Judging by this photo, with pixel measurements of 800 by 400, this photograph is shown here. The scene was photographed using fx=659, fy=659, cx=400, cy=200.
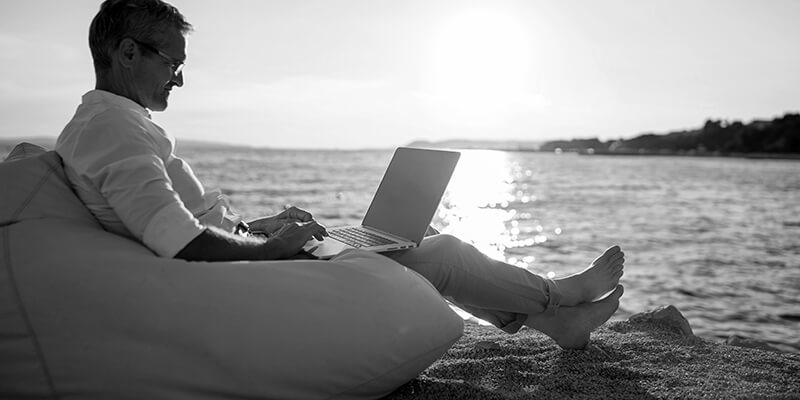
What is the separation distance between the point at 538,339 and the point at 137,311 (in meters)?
2.13

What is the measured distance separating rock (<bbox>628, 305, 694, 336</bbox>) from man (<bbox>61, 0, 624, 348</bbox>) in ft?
3.24

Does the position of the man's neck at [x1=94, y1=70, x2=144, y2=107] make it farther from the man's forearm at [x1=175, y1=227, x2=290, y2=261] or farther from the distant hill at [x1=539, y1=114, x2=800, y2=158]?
the distant hill at [x1=539, y1=114, x2=800, y2=158]

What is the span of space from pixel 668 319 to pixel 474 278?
173 cm

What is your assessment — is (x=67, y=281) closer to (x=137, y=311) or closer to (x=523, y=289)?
(x=137, y=311)

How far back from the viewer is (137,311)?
204cm

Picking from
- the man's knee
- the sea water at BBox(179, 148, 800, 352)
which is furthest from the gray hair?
the sea water at BBox(179, 148, 800, 352)

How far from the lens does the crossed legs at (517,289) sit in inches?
109

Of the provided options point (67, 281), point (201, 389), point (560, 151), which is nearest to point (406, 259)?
point (201, 389)

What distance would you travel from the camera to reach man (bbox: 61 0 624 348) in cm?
212

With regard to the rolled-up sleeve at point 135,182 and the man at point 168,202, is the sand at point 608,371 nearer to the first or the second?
the man at point 168,202

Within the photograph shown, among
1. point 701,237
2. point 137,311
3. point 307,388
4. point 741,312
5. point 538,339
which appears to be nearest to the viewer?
point 137,311

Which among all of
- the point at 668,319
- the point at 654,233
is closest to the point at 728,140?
the point at 654,233

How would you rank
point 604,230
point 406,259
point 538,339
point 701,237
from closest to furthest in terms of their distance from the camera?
point 406,259 → point 538,339 → point 701,237 → point 604,230

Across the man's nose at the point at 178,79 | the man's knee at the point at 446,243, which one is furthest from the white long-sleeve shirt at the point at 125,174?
the man's knee at the point at 446,243
